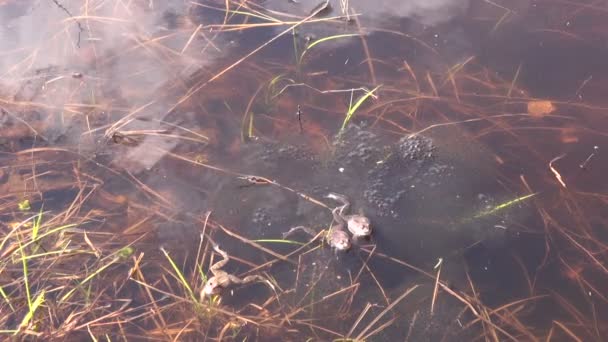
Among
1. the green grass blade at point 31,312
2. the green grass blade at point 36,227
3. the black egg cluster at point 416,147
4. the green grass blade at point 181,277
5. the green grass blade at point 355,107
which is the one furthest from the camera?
the green grass blade at point 355,107

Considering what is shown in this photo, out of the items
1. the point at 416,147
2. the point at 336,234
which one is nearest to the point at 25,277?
the point at 336,234

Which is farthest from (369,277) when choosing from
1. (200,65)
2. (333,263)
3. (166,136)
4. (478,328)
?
(200,65)

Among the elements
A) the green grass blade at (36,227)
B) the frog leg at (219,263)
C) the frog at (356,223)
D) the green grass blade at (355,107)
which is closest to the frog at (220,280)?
the frog leg at (219,263)

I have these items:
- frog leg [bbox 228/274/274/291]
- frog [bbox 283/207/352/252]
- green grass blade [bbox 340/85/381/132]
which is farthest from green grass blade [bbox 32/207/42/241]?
green grass blade [bbox 340/85/381/132]

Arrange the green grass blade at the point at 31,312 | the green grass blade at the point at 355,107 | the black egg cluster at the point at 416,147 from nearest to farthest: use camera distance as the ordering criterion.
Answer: the green grass blade at the point at 31,312
the black egg cluster at the point at 416,147
the green grass blade at the point at 355,107

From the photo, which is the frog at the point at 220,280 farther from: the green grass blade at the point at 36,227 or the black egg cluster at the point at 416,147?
the black egg cluster at the point at 416,147
